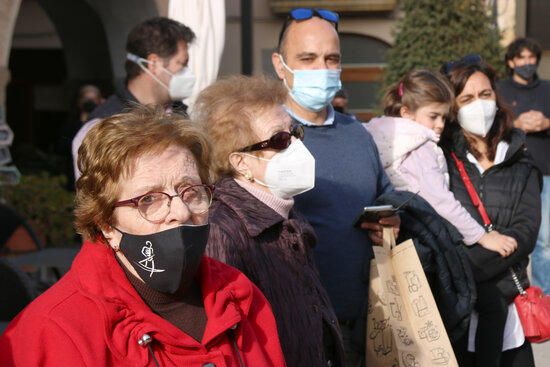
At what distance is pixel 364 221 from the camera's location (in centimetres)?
412

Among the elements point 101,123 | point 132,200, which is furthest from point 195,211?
point 101,123

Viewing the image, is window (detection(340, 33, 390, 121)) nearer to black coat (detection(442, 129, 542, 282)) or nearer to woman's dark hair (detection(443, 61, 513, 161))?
woman's dark hair (detection(443, 61, 513, 161))

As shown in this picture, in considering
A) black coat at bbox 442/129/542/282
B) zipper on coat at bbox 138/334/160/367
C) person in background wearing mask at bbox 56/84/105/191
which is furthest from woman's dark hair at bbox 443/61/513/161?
person in background wearing mask at bbox 56/84/105/191

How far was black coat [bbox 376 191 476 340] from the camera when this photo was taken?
14.4 ft

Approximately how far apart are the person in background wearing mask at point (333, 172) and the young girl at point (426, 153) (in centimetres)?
38

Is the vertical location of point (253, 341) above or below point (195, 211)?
below

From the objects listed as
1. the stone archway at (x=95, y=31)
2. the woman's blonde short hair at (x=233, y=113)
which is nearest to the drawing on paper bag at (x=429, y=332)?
the woman's blonde short hair at (x=233, y=113)

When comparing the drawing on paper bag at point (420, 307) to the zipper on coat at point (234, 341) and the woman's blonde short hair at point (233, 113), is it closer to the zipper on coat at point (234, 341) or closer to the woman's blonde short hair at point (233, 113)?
the woman's blonde short hair at point (233, 113)

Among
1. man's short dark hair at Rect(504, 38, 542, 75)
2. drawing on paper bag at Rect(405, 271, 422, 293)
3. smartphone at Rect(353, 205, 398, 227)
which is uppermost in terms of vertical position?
man's short dark hair at Rect(504, 38, 542, 75)

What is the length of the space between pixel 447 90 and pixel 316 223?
1.26 meters

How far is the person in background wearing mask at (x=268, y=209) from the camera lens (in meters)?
3.16

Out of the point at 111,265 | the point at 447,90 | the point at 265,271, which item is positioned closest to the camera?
the point at 111,265

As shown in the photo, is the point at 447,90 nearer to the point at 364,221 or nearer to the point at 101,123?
the point at 364,221

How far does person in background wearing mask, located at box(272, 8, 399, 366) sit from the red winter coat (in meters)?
1.45
